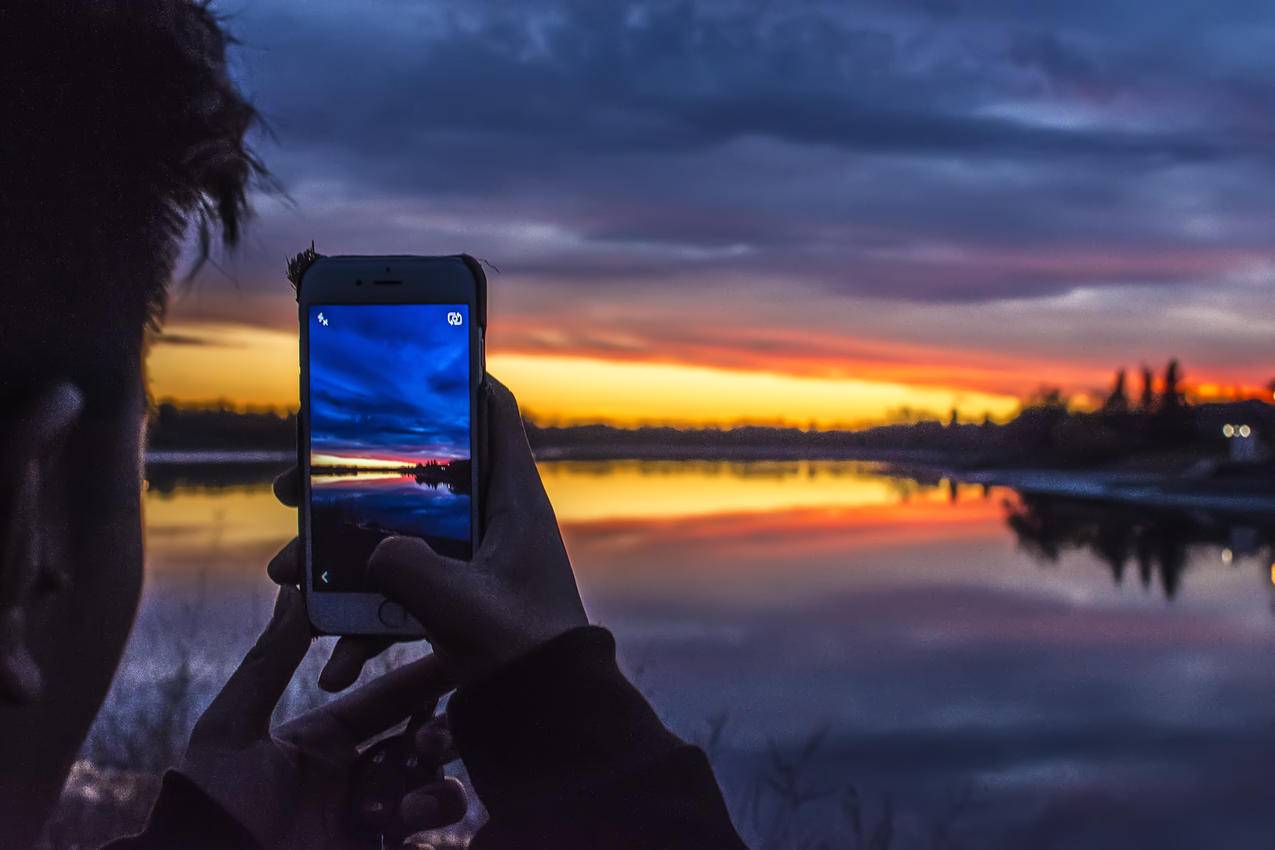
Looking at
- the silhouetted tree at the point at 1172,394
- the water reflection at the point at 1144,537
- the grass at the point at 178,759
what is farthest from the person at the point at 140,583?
the silhouetted tree at the point at 1172,394

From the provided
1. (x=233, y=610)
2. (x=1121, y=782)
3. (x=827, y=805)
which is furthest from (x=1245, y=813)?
(x=233, y=610)

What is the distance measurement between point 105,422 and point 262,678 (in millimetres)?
498

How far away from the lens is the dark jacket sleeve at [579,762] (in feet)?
4.56

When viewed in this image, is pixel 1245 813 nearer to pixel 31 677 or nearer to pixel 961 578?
pixel 31 677

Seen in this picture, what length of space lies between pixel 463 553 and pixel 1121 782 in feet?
38.8

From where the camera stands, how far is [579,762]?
1415 millimetres

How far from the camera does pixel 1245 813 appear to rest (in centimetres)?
1078

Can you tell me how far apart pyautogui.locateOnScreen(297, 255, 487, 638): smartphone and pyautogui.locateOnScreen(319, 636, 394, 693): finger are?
0.02 metres

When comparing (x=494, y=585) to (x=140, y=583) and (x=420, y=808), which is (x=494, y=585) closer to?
(x=420, y=808)

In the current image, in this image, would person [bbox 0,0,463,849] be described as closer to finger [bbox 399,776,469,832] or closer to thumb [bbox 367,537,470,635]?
finger [bbox 399,776,469,832]

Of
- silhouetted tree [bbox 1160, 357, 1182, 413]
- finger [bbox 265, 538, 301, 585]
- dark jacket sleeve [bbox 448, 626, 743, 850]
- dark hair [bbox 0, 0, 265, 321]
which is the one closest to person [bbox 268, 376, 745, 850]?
dark jacket sleeve [bbox 448, 626, 743, 850]

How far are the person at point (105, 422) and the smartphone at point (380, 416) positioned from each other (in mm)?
119

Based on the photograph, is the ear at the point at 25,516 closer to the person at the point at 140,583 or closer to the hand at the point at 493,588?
the person at the point at 140,583

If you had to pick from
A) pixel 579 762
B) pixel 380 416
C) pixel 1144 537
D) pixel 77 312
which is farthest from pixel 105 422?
pixel 1144 537
